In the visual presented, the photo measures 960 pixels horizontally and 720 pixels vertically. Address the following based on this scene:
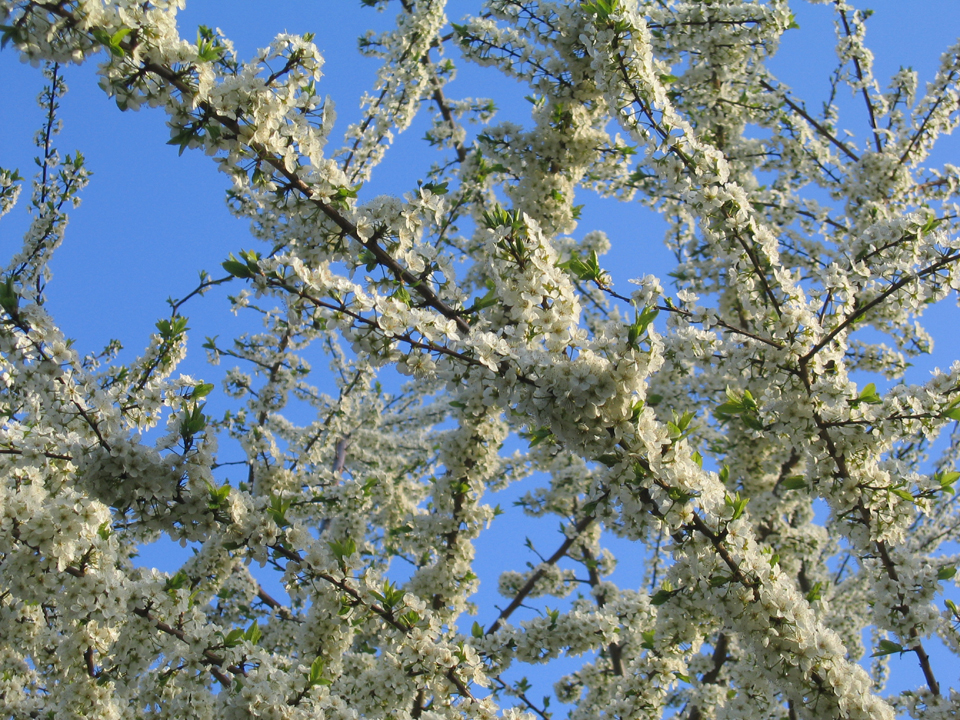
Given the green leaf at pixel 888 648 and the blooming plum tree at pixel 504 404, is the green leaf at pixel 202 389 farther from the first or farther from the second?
the green leaf at pixel 888 648

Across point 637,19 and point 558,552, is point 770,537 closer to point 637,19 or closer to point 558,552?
point 558,552

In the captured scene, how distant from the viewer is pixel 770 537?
6930 mm

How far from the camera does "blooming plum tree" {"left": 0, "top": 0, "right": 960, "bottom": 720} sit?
282 cm

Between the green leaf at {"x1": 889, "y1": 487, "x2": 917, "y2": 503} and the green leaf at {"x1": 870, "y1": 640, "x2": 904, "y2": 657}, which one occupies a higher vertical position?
the green leaf at {"x1": 889, "y1": 487, "x2": 917, "y2": 503}

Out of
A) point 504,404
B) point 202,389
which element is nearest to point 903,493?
point 504,404

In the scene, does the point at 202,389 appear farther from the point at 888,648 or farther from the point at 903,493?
the point at 888,648

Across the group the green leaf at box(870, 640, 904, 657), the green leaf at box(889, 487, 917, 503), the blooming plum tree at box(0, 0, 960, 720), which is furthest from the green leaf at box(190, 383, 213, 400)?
the green leaf at box(870, 640, 904, 657)

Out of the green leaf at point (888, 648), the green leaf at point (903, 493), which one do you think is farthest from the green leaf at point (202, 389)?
A: the green leaf at point (888, 648)

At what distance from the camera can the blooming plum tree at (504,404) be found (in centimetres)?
282

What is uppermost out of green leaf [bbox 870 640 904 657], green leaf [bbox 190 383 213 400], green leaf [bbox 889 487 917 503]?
green leaf [bbox 889 487 917 503]

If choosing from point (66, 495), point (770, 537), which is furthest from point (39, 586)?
point (770, 537)

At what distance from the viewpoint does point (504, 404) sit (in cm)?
288

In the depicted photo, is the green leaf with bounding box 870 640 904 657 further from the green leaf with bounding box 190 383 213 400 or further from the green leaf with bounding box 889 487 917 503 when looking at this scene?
the green leaf with bounding box 190 383 213 400

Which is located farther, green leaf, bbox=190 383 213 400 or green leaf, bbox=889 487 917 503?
green leaf, bbox=889 487 917 503
